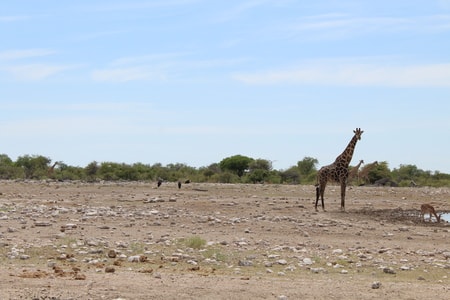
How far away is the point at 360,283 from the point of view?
11.6m

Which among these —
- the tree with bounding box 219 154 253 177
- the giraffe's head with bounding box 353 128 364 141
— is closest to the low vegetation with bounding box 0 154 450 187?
the tree with bounding box 219 154 253 177

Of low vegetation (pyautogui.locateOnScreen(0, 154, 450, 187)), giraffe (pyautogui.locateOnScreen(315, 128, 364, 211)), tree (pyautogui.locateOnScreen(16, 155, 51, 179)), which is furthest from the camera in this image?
tree (pyautogui.locateOnScreen(16, 155, 51, 179))

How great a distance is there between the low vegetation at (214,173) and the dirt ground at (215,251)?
58.1ft

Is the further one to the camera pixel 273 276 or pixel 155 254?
pixel 155 254

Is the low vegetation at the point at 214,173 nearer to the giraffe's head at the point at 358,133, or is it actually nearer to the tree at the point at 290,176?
the tree at the point at 290,176

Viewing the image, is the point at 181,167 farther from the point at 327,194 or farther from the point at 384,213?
the point at 384,213

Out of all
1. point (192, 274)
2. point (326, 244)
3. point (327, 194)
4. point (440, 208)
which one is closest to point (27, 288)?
point (192, 274)

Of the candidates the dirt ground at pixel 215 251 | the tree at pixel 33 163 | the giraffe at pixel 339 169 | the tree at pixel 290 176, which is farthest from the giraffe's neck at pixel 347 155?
the tree at pixel 33 163

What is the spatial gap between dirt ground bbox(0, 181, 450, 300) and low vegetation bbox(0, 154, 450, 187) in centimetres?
1771

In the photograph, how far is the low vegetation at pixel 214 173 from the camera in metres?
44.2

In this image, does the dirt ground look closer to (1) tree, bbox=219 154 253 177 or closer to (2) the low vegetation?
(2) the low vegetation

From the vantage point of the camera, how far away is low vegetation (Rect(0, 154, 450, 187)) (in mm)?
44156

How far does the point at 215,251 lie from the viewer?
46.6 feet

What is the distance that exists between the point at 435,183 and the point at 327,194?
53.6ft
